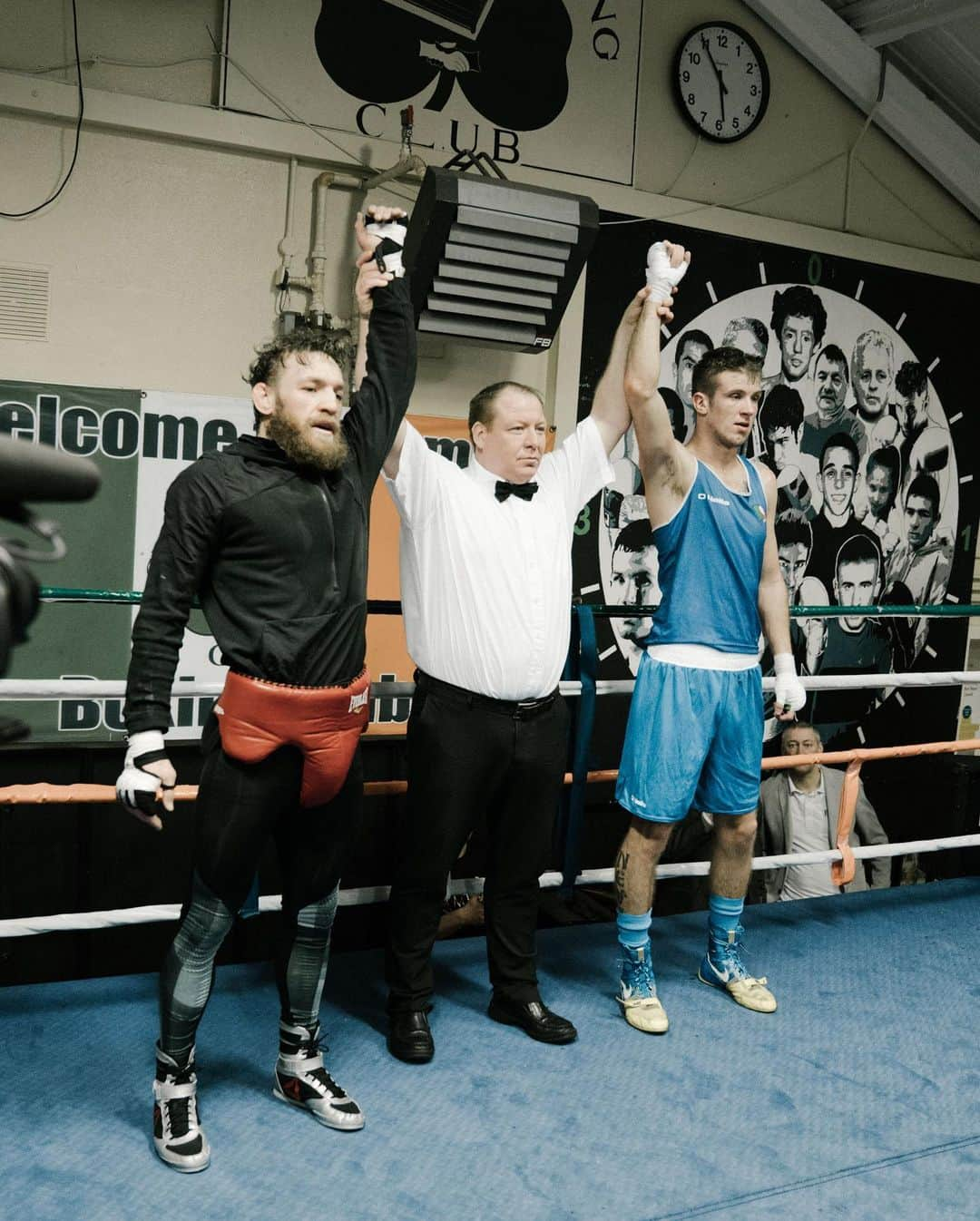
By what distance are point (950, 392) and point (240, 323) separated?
12.5ft

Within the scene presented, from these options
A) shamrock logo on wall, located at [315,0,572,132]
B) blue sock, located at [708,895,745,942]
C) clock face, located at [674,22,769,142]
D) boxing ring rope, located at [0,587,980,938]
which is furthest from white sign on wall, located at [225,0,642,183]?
blue sock, located at [708,895,745,942]

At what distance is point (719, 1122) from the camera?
1.91 m

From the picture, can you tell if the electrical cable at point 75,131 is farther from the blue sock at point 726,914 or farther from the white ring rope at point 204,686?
the blue sock at point 726,914

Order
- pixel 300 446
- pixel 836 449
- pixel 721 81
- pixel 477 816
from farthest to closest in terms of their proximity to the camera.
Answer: pixel 836 449, pixel 721 81, pixel 477 816, pixel 300 446

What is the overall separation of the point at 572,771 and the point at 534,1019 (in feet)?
1.87

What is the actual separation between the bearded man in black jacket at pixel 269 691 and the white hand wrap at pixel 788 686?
108 centimetres

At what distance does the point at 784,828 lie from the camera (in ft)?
13.8

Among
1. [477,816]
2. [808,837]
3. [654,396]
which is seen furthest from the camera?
[808,837]

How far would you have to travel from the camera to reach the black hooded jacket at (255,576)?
171cm

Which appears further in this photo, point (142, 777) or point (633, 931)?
point (633, 931)

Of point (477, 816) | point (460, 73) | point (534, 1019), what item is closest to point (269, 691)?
point (477, 816)

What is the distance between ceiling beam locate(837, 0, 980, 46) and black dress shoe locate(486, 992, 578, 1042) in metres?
4.58

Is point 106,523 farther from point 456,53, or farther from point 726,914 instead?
point 726,914

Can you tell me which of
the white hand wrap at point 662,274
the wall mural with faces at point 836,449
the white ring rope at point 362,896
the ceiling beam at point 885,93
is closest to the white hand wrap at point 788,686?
the white ring rope at point 362,896
